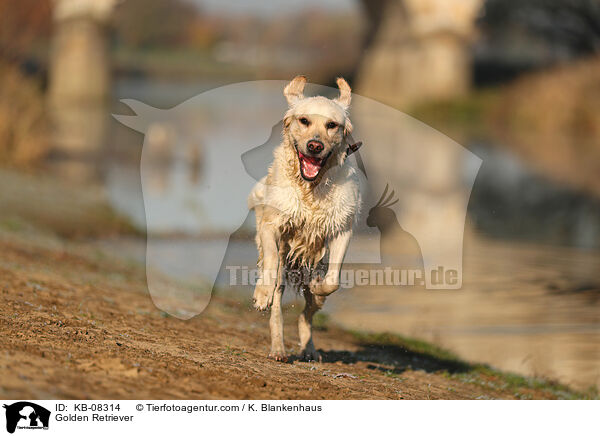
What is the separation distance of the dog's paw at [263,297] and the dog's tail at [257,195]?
2.46 ft

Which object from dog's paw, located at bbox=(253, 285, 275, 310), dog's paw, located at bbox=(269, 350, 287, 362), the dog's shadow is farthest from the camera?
the dog's shadow

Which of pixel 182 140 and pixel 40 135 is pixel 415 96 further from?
pixel 40 135

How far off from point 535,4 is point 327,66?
468 inches

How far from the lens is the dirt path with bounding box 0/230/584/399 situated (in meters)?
6.63

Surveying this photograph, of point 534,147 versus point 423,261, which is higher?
point 534,147

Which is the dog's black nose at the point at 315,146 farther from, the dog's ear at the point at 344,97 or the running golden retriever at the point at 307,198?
the dog's ear at the point at 344,97

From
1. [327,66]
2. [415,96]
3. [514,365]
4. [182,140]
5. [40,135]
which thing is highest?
[327,66]

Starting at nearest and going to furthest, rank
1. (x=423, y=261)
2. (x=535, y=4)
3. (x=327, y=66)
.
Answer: (x=423, y=261) → (x=535, y=4) → (x=327, y=66)

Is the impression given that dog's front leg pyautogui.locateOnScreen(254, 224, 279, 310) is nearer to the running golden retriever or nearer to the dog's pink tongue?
the running golden retriever

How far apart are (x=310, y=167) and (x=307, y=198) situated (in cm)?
32

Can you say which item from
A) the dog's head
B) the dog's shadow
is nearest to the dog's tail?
the dog's head

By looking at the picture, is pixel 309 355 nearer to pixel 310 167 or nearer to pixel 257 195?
pixel 257 195

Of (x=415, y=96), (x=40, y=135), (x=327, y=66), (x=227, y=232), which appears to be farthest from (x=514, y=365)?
(x=327, y=66)

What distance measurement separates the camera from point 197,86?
57562 mm
